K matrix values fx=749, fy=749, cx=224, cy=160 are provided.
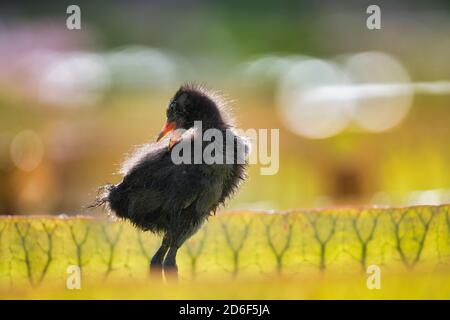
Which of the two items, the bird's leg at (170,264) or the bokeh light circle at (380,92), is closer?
the bird's leg at (170,264)

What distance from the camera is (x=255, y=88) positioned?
1021mm

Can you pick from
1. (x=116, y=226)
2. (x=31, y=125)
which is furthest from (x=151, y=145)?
(x=31, y=125)

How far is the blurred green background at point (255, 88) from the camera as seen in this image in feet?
3.26

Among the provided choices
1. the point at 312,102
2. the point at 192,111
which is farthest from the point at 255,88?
the point at 192,111

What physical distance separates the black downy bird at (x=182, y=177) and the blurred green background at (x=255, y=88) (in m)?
0.11

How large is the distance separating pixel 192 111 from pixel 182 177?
8 centimetres

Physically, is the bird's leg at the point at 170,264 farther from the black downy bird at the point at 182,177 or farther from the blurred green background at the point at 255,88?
the blurred green background at the point at 255,88

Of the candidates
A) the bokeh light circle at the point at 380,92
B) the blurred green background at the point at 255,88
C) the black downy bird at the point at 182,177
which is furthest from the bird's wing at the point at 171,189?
the bokeh light circle at the point at 380,92

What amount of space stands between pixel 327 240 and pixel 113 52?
15.5 inches

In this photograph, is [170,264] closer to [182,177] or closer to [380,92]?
[182,177]

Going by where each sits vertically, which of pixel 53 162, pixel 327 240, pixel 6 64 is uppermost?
pixel 6 64

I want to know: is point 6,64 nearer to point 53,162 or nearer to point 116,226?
point 53,162

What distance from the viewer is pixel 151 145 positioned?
2.92ft

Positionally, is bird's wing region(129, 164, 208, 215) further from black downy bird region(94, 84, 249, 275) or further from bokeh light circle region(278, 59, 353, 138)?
bokeh light circle region(278, 59, 353, 138)
